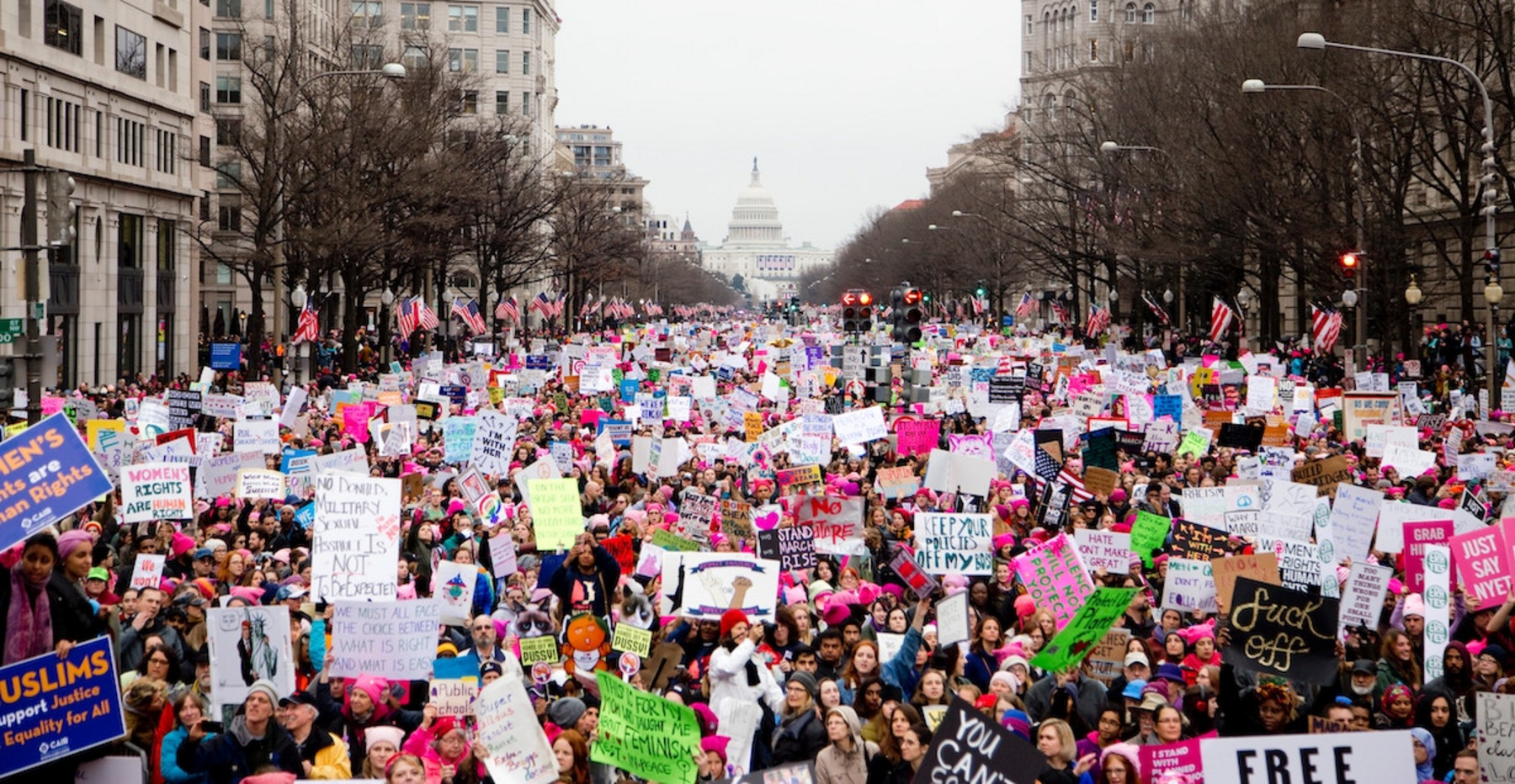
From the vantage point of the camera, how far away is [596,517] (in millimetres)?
17000

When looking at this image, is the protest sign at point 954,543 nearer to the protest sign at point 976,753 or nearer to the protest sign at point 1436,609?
the protest sign at point 1436,609

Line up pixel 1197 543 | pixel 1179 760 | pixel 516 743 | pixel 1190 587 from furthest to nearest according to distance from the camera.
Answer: pixel 1197 543 < pixel 1190 587 < pixel 516 743 < pixel 1179 760

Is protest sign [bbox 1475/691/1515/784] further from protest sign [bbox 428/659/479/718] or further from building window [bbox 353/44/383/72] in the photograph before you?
building window [bbox 353/44/383/72]

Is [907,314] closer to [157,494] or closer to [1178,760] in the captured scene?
[157,494]

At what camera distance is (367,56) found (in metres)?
60.7

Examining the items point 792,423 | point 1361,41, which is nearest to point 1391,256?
point 1361,41

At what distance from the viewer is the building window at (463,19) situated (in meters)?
119

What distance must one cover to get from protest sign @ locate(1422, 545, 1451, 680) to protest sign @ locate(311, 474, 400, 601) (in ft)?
21.4

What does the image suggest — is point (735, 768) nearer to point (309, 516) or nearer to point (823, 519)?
point (823, 519)

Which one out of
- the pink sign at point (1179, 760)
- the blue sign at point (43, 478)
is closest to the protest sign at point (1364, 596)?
the pink sign at point (1179, 760)

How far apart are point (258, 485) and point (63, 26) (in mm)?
31012

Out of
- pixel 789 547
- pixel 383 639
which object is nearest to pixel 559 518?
pixel 789 547

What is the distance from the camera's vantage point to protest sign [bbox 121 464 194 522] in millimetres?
16562

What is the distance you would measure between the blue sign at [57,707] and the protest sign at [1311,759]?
4.65 metres
